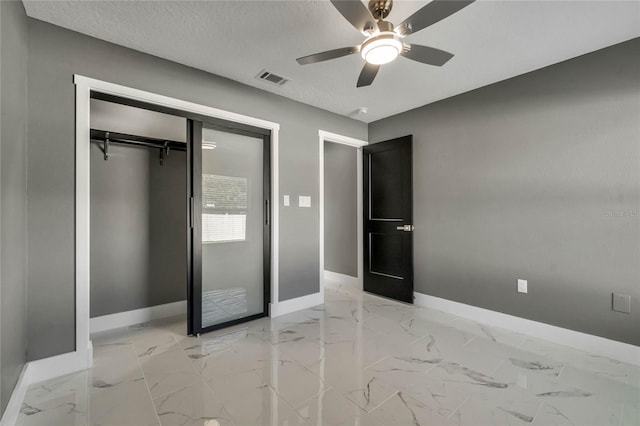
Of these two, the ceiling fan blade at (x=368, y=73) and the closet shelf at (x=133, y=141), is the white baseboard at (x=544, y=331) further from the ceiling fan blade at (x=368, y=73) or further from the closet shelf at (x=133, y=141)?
the closet shelf at (x=133, y=141)

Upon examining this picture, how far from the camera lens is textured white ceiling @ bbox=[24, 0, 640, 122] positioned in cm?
195

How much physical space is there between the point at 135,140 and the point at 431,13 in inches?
119

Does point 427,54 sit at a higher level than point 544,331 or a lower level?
higher

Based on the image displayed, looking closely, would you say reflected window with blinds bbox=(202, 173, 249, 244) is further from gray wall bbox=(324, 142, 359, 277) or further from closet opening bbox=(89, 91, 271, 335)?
gray wall bbox=(324, 142, 359, 277)

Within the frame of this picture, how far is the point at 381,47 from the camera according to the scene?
180cm

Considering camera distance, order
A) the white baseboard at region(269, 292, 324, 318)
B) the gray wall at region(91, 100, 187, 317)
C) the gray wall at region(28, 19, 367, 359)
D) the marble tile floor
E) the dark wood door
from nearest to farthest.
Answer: the marble tile floor, the gray wall at region(28, 19, 367, 359), the gray wall at region(91, 100, 187, 317), the white baseboard at region(269, 292, 324, 318), the dark wood door

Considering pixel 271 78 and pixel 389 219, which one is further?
pixel 389 219

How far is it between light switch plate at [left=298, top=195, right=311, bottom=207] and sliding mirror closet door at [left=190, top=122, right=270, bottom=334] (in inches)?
18.0

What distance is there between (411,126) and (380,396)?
325 centimetres

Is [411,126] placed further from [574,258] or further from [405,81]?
[574,258]

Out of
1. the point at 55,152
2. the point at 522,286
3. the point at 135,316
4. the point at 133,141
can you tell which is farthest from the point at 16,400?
the point at 522,286

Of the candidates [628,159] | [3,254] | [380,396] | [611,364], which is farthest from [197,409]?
[628,159]

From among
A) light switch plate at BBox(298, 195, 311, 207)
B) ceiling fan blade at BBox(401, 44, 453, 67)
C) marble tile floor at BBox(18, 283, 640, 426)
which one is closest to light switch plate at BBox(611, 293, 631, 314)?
marble tile floor at BBox(18, 283, 640, 426)

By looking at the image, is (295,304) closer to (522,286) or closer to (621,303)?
(522,286)
